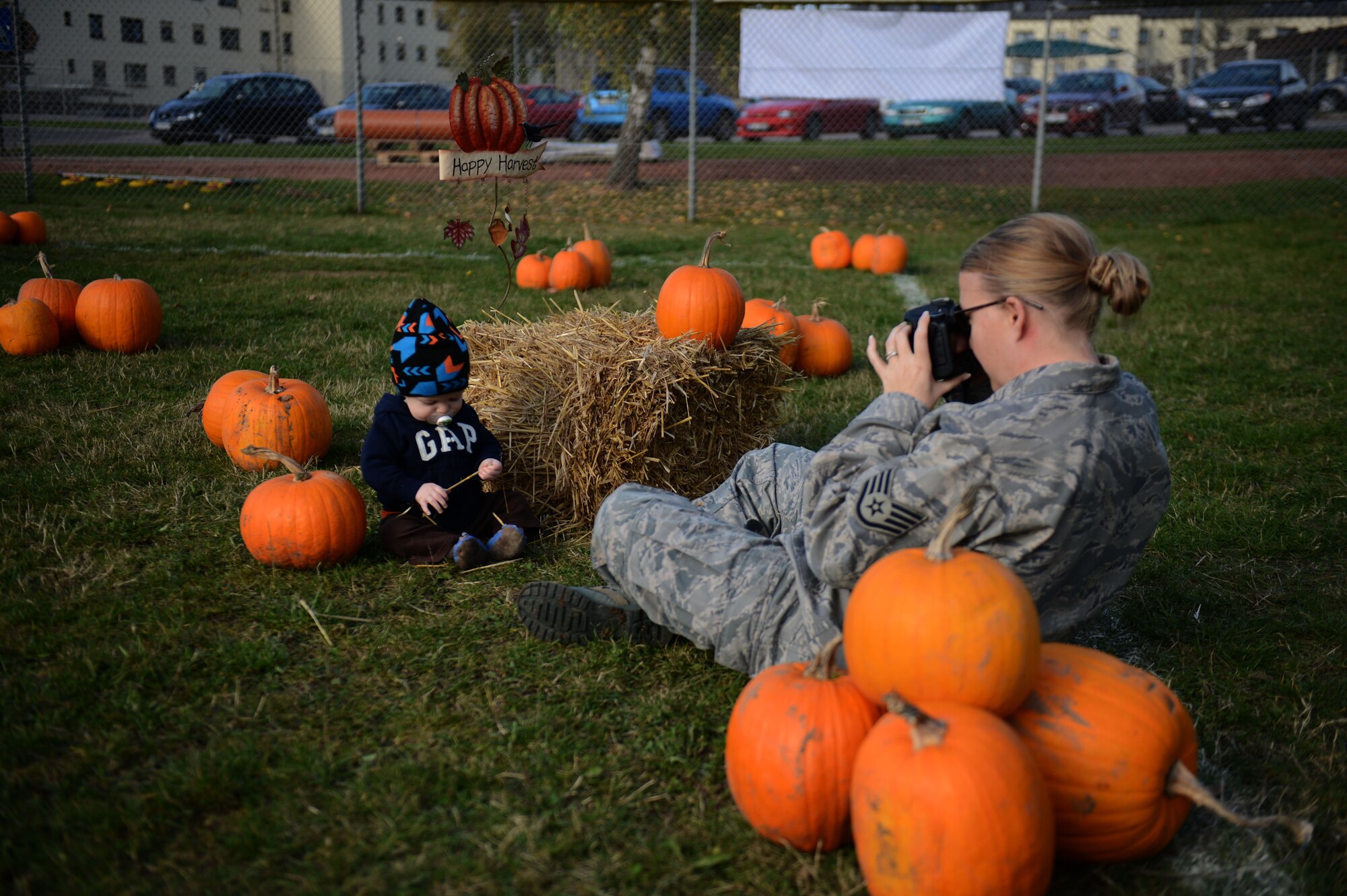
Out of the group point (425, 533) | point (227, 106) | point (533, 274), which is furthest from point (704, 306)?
point (227, 106)

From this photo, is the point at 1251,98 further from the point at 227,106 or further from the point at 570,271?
the point at 227,106

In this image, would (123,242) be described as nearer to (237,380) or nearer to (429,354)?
(237,380)

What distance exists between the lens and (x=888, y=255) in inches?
401

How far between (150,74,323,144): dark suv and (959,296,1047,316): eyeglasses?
867 inches

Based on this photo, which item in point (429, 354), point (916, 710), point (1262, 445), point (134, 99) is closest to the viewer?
point (916, 710)

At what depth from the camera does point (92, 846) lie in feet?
7.18

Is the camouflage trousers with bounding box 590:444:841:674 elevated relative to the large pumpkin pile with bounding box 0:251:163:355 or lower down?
lower down

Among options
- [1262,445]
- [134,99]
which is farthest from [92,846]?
[134,99]

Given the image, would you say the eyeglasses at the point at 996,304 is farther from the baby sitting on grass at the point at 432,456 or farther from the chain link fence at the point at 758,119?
the chain link fence at the point at 758,119

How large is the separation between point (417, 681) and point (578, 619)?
512mm

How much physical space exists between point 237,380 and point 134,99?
33.5 meters

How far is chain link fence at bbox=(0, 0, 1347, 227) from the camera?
1365cm

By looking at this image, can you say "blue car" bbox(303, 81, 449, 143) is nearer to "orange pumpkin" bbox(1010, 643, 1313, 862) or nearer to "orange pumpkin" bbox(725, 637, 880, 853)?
"orange pumpkin" bbox(725, 637, 880, 853)

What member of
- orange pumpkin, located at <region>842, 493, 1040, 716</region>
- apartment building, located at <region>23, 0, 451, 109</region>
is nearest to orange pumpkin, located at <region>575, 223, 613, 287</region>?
orange pumpkin, located at <region>842, 493, 1040, 716</region>
